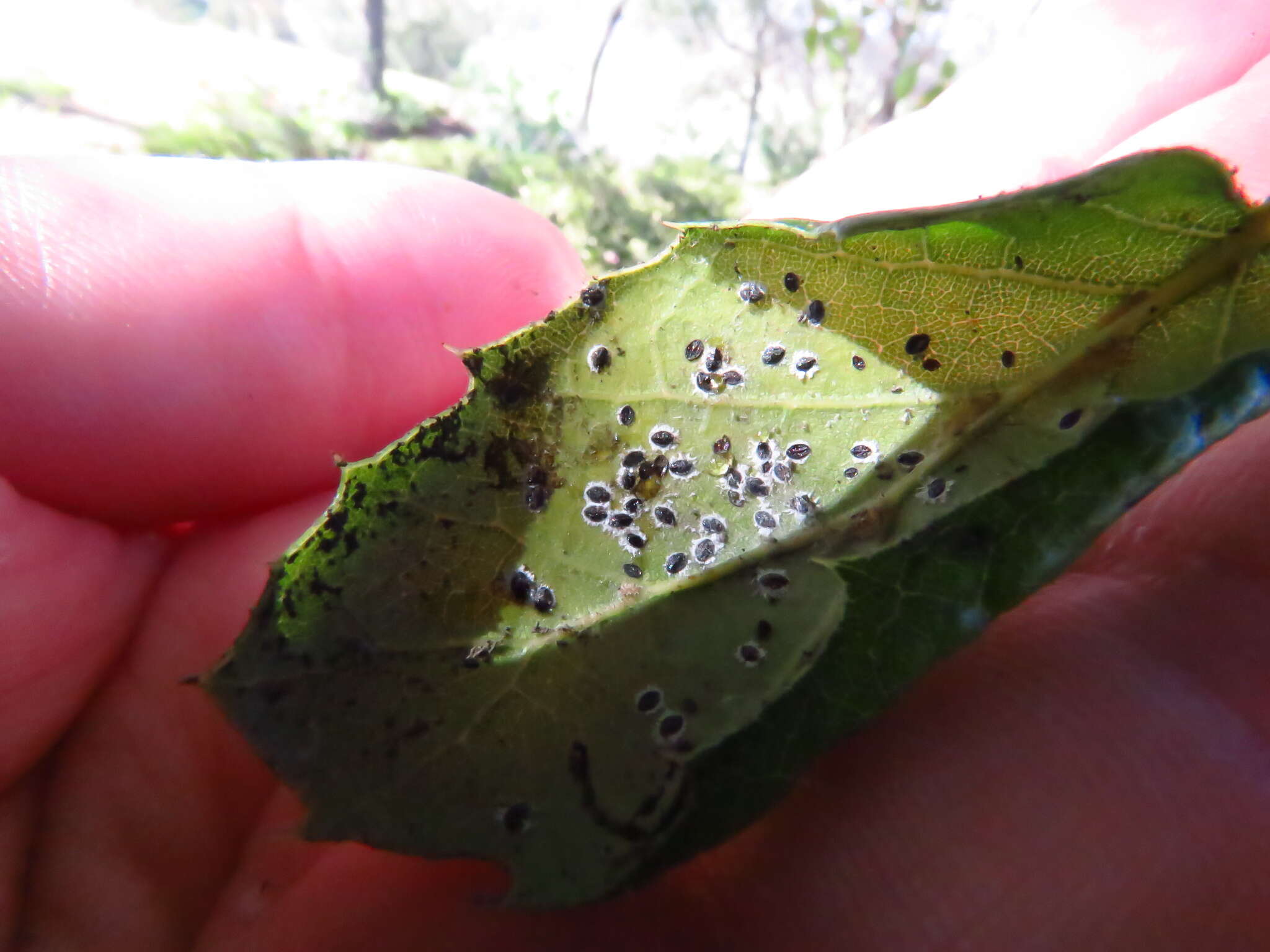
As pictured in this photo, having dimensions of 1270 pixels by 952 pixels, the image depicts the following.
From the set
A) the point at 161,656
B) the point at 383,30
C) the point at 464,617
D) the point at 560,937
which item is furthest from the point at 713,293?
the point at 383,30

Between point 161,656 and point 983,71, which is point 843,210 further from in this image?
point 161,656

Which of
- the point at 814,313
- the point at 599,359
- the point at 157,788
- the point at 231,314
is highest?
the point at 814,313

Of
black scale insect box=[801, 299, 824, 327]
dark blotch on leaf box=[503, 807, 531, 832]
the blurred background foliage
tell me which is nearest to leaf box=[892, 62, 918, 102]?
the blurred background foliage

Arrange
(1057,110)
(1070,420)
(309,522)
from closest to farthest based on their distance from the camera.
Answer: (1070,420) → (309,522) → (1057,110)

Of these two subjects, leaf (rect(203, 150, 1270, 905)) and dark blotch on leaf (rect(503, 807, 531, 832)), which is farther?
dark blotch on leaf (rect(503, 807, 531, 832))

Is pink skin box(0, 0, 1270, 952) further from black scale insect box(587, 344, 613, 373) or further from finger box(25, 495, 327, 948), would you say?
black scale insect box(587, 344, 613, 373)

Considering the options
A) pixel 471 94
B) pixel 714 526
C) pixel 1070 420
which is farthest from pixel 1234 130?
pixel 471 94

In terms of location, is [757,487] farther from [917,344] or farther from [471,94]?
[471,94]
